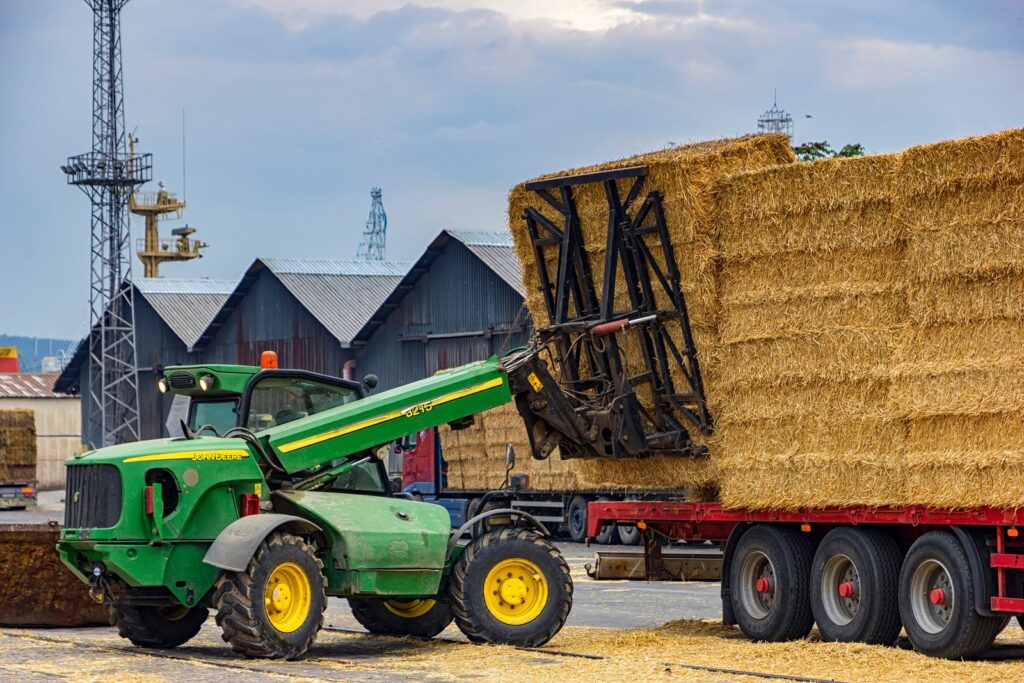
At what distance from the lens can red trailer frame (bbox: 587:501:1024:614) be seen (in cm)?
1353

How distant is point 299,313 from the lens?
189 ft

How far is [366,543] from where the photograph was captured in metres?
15.1

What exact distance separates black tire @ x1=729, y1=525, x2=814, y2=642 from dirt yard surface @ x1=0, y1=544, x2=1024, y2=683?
0.94 feet

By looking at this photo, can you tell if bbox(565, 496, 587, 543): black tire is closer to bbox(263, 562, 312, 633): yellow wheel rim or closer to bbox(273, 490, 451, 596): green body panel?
bbox(273, 490, 451, 596): green body panel

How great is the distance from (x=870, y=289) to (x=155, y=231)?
86.6 metres

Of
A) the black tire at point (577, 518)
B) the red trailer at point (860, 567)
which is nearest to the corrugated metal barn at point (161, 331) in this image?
the black tire at point (577, 518)

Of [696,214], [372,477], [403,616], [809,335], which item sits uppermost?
[696,214]

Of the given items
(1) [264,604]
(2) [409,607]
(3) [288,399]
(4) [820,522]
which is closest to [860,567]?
(4) [820,522]

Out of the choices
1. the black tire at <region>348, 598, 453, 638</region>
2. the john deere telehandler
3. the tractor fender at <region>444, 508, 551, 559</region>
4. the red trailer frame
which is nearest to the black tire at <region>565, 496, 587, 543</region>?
the red trailer frame

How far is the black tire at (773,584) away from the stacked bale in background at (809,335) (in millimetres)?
651

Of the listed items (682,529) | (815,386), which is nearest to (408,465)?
(682,529)

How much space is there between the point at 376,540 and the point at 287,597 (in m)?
0.99

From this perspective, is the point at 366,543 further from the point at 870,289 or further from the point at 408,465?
the point at 408,465

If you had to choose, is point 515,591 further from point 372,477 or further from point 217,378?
point 217,378
